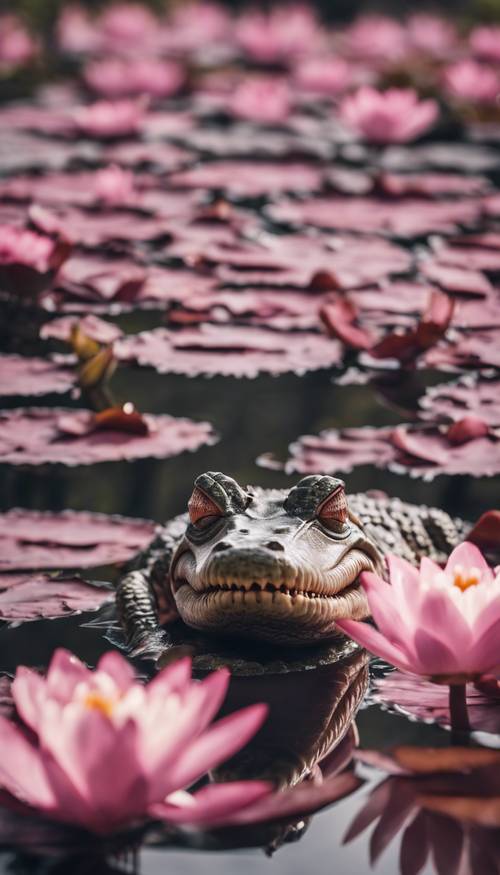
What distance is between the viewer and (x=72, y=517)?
2701 millimetres

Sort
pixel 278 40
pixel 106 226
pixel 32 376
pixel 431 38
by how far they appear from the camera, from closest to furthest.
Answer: pixel 32 376 → pixel 106 226 → pixel 278 40 → pixel 431 38

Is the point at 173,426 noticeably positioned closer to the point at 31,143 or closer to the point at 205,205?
the point at 205,205

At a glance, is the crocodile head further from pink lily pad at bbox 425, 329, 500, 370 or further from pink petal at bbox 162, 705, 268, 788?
pink lily pad at bbox 425, 329, 500, 370

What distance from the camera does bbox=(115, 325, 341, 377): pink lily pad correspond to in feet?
11.5

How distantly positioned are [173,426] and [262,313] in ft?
A: 2.99

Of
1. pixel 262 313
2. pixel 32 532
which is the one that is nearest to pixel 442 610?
pixel 32 532

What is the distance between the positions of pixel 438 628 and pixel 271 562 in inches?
16.6

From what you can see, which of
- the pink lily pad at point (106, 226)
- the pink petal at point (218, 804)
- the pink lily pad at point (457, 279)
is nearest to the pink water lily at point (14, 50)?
the pink lily pad at point (106, 226)

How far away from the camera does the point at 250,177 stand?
5.99 meters

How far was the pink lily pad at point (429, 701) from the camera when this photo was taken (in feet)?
5.81

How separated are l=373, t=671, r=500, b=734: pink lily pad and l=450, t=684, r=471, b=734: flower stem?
0.02 metres

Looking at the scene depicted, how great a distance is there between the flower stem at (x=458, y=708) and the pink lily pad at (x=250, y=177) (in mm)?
4216

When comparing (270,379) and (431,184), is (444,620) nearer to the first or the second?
(270,379)

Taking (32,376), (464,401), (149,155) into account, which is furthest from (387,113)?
(32,376)
